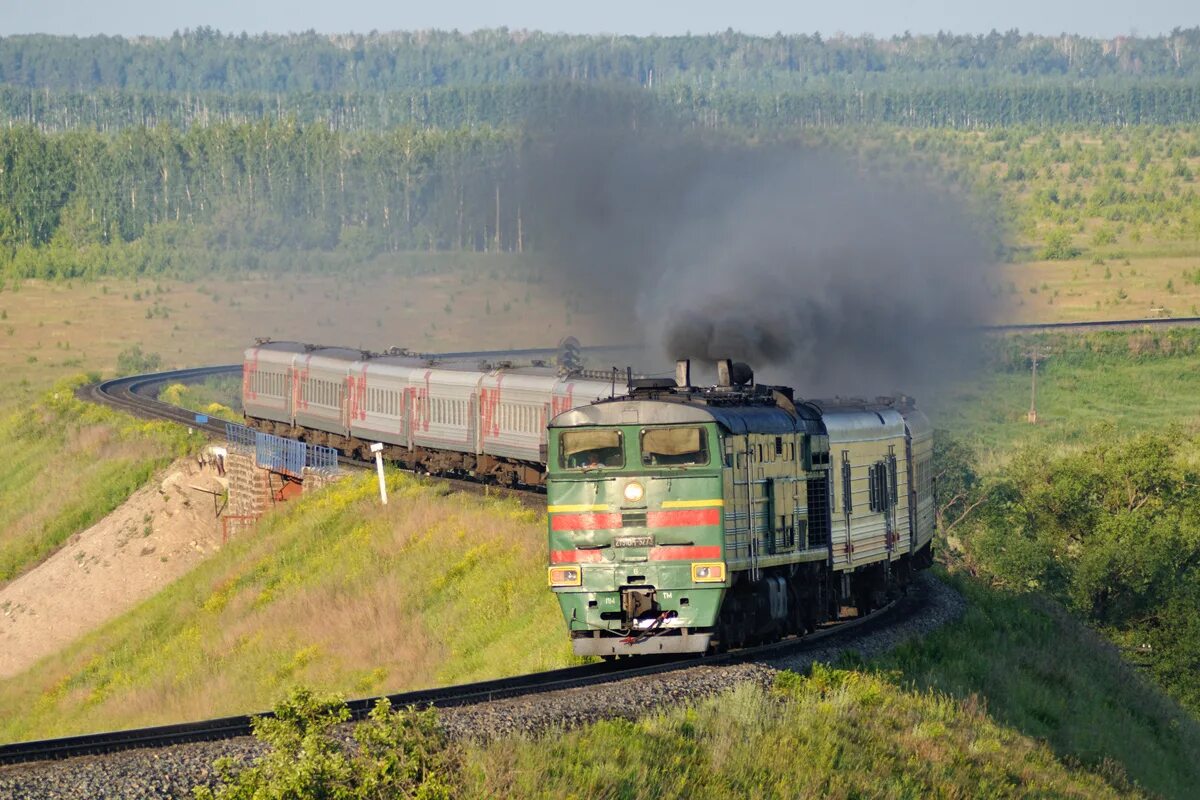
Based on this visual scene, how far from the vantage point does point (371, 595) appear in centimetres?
3444

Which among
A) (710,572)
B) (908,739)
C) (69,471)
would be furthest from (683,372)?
(69,471)

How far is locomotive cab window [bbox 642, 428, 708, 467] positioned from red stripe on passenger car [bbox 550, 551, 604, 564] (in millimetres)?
1296

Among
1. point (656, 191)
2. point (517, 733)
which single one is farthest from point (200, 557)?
point (517, 733)

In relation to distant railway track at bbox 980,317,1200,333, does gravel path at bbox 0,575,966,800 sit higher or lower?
higher

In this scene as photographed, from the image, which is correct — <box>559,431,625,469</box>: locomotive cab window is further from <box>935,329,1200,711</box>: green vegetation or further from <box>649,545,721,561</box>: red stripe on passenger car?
<box>935,329,1200,711</box>: green vegetation

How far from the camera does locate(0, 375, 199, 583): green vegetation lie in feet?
199

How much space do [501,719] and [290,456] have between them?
34031mm

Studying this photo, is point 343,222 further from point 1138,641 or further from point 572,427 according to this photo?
point 572,427

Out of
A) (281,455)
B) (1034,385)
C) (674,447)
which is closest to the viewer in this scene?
(674,447)

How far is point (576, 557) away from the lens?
801 inches

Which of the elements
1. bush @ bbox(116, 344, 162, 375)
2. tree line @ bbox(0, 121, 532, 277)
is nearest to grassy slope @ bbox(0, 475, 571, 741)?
bush @ bbox(116, 344, 162, 375)

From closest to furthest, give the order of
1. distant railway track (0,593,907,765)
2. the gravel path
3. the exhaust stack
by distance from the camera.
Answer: the gravel path < distant railway track (0,593,907,765) < the exhaust stack

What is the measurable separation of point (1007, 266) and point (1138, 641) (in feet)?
255

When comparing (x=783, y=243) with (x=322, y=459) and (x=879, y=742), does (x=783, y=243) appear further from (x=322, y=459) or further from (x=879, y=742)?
(x=879, y=742)
